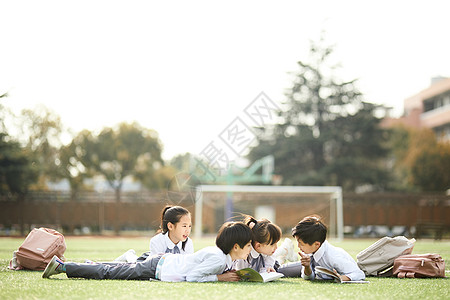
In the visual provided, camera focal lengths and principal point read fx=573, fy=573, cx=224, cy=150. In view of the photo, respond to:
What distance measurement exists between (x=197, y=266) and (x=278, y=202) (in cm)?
1963

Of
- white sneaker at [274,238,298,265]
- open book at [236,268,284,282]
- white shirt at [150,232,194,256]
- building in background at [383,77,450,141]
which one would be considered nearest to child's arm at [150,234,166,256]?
white shirt at [150,232,194,256]

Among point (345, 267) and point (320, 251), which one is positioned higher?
point (320, 251)

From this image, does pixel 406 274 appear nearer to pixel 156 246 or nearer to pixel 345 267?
pixel 345 267

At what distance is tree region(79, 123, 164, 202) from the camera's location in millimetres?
30562

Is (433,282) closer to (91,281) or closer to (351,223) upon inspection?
(91,281)

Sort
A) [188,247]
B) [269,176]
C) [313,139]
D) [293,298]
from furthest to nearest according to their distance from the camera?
[313,139], [269,176], [188,247], [293,298]

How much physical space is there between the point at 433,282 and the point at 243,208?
19488 millimetres

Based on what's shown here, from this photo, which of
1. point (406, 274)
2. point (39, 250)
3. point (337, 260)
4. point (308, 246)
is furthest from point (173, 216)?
point (406, 274)

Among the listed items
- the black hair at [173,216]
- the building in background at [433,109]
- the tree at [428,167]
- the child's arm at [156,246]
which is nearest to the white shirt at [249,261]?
the black hair at [173,216]

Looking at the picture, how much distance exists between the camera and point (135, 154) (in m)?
32.1

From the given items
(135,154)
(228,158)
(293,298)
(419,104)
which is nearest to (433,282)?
(293,298)

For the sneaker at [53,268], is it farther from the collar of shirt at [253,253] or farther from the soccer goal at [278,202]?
the soccer goal at [278,202]

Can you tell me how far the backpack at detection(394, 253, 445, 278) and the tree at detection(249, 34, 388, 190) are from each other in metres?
24.6

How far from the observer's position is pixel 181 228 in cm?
549
